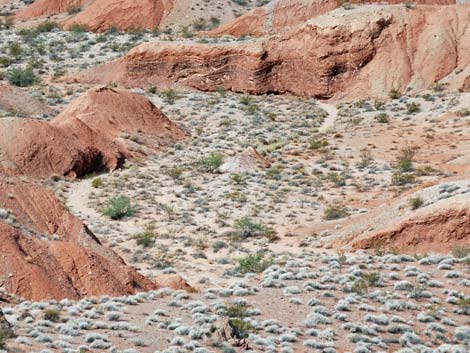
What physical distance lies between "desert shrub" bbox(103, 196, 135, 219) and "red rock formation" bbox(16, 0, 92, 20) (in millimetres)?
47870

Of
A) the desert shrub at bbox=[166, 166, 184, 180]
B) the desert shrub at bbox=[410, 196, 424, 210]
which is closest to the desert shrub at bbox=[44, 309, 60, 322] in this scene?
the desert shrub at bbox=[410, 196, 424, 210]

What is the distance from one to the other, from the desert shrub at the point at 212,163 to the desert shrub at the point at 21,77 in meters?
16.6

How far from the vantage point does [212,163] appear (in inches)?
1232

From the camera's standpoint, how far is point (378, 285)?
1600 cm

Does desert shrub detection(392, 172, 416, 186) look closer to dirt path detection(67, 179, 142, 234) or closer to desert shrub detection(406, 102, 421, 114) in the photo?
dirt path detection(67, 179, 142, 234)

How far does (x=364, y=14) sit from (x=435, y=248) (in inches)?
1062

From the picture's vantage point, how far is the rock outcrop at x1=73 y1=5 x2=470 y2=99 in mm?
42312

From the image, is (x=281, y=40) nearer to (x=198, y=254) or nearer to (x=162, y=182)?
(x=162, y=182)

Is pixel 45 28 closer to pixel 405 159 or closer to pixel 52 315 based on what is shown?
pixel 405 159

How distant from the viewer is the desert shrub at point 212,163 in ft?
102

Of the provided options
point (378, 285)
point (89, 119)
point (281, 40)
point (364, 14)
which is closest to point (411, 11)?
point (364, 14)

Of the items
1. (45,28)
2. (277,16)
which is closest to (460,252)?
(277,16)

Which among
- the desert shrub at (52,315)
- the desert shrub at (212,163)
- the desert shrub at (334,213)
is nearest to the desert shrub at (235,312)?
the desert shrub at (52,315)

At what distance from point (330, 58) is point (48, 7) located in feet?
115
